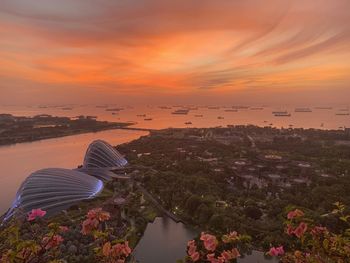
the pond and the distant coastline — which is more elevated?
the distant coastline

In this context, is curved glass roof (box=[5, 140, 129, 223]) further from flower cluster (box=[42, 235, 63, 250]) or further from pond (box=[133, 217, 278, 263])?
flower cluster (box=[42, 235, 63, 250])

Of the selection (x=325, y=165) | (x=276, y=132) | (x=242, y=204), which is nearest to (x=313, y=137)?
(x=276, y=132)

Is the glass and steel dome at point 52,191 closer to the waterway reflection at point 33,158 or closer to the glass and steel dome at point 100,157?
the waterway reflection at point 33,158

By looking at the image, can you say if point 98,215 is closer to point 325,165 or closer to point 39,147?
point 325,165

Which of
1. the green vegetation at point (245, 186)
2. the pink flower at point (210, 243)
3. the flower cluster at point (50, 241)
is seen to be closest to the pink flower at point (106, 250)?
the flower cluster at point (50, 241)

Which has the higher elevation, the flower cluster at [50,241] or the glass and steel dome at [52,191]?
the flower cluster at [50,241]

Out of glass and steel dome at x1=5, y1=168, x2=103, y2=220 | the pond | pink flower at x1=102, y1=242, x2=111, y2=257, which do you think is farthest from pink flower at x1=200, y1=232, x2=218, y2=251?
glass and steel dome at x1=5, y1=168, x2=103, y2=220
